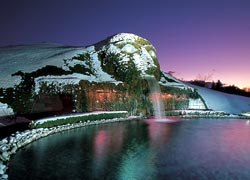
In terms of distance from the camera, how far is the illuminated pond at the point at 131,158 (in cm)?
1125

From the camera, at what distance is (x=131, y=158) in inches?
550

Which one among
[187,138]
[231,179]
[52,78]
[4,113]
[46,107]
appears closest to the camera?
[231,179]

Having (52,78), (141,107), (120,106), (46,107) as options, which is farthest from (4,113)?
(141,107)

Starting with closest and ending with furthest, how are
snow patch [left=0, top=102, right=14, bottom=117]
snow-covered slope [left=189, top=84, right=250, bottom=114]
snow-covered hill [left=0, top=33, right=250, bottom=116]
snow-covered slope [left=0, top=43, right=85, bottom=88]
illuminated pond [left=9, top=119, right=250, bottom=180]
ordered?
illuminated pond [left=9, top=119, right=250, bottom=180]
snow patch [left=0, top=102, right=14, bottom=117]
snow-covered hill [left=0, top=33, right=250, bottom=116]
snow-covered slope [left=0, top=43, right=85, bottom=88]
snow-covered slope [left=189, top=84, right=250, bottom=114]

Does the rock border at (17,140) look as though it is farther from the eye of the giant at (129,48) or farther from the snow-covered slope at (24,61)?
the eye of the giant at (129,48)

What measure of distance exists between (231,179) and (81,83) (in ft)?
81.7

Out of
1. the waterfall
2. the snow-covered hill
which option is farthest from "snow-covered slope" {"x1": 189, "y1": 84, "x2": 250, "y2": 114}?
the waterfall

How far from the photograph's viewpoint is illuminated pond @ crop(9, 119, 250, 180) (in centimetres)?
1125

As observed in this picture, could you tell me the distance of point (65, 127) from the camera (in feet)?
77.8

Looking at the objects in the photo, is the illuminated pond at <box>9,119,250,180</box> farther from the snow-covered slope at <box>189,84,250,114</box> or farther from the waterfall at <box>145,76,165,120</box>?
the snow-covered slope at <box>189,84,250,114</box>

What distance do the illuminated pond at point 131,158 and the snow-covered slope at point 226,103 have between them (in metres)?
30.2

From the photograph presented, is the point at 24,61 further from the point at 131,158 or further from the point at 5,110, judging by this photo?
the point at 131,158

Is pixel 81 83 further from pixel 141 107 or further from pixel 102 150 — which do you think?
pixel 102 150

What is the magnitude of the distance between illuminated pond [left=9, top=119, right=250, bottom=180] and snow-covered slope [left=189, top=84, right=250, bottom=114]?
30.2 metres
